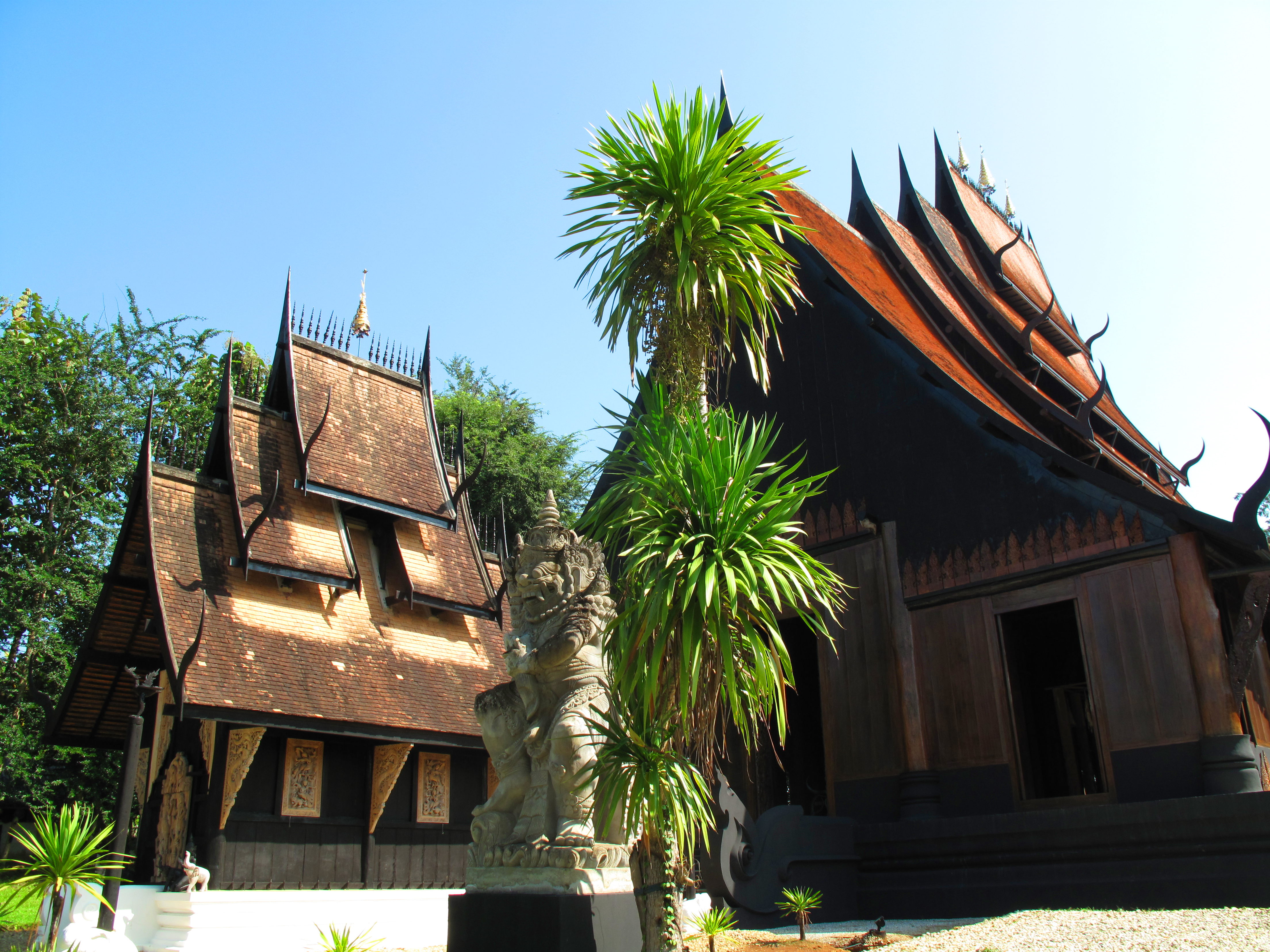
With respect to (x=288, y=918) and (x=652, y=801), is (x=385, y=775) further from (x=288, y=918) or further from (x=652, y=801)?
(x=652, y=801)

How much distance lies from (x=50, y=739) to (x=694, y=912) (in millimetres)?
10953

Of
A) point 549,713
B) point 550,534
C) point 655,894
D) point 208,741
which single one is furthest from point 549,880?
point 208,741

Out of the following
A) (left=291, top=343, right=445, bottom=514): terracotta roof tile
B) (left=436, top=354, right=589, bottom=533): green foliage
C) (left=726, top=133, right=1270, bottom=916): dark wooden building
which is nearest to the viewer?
(left=726, top=133, right=1270, bottom=916): dark wooden building

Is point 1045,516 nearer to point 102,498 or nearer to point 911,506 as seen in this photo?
point 911,506

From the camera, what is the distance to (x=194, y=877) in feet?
30.8

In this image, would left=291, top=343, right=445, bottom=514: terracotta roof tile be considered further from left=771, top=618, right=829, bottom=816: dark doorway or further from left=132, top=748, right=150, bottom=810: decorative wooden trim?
left=771, top=618, right=829, bottom=816: dark doorway

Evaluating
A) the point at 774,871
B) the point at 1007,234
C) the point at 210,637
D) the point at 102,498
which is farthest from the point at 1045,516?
the point at 102,498

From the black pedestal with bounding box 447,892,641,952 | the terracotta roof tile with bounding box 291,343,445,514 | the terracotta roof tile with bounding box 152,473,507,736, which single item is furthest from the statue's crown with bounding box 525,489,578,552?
the terracotta roof tile with bounding box 291,343,445,514

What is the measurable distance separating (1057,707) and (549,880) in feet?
36.1

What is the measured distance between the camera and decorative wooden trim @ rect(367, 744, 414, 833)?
11.3 m

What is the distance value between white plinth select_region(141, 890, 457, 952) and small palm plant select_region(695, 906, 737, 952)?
398 cm

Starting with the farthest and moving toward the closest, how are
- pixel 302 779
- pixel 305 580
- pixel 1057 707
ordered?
1. pixel 1057 707
2. pixel 305 580
3. pixel 302 779

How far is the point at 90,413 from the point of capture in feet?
69.6

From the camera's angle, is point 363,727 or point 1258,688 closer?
point 1258,688
